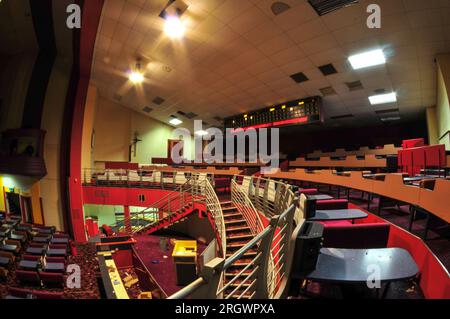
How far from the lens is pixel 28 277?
18.1 feet

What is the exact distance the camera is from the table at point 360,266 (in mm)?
1097

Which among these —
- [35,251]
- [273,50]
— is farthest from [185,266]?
[273,50]

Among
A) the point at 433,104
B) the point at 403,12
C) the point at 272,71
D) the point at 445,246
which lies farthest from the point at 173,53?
the point at 433,104

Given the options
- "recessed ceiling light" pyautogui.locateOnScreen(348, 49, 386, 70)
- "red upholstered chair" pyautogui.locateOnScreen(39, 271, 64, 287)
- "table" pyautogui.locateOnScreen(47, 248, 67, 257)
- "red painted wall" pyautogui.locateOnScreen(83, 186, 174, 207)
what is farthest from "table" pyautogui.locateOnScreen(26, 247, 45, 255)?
"recessed ceiling light" pyautogui.locateOnScreen(348, 49, 386, 70)

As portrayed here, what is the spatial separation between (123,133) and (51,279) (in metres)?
10.3

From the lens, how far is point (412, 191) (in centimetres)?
268

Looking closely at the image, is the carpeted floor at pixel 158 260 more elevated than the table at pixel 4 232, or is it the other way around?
the table at pixel 4 232

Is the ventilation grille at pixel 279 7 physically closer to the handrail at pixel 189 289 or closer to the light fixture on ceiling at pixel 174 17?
the light fixture on ceiling at pixel 174 17

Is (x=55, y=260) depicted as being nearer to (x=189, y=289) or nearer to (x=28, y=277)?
(x=28, y=277)

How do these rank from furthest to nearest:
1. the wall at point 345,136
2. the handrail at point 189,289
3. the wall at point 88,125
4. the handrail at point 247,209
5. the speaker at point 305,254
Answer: the wall at point 88,125
the wall at point 345,136
the handrail at point 247,209
the speaker at point 305,254
the handrail at point 189,289

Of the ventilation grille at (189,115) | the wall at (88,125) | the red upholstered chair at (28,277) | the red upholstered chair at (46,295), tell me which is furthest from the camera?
the ventilation grille at (189,115)

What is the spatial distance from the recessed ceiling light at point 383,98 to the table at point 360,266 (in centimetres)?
800

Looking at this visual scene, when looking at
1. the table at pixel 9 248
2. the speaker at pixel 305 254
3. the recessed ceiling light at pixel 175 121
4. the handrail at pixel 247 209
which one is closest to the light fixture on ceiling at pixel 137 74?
the recessed ceiling light at pixel 175 121

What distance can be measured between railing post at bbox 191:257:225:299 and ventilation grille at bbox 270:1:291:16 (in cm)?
535
